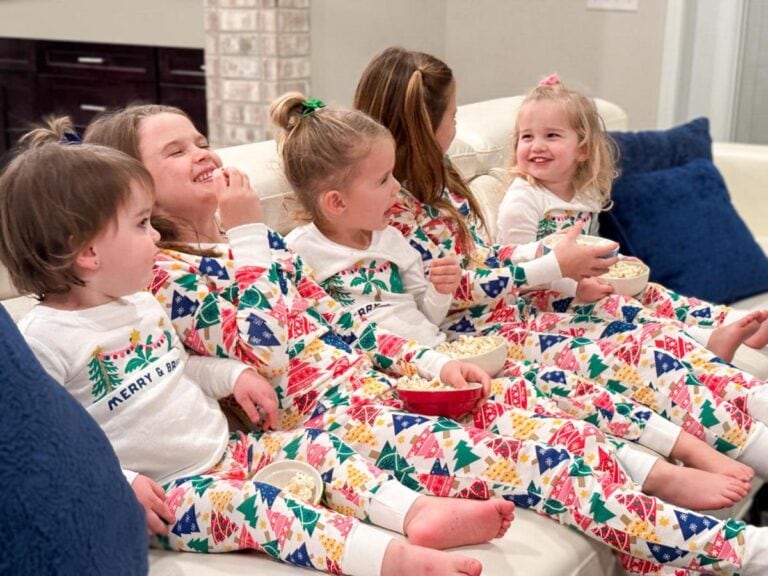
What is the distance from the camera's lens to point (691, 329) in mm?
2373

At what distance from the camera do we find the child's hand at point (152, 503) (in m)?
1.39

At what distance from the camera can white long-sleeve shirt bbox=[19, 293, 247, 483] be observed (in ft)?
4.66

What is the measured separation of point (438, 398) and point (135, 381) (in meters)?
0.52

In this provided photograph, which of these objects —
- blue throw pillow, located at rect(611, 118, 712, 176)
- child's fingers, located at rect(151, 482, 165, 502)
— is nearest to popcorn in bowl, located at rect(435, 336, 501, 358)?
child's fingers, located at rect(151, 482, 165, 502)

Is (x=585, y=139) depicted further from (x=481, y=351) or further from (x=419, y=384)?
(x=419, y=384)

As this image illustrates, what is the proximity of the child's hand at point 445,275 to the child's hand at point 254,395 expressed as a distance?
1.66 feet

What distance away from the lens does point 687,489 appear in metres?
1.76

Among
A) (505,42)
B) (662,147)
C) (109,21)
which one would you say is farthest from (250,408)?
(109,21)

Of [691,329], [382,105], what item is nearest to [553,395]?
[691,329]

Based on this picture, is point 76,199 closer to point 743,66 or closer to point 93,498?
point 93,498

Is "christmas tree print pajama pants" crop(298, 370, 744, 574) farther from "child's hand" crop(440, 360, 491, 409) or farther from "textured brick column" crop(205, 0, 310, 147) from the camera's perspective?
"textured brick column" crop(205, 0, 310, 147)

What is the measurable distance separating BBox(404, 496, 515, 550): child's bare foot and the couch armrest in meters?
2.30

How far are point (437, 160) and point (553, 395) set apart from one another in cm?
56

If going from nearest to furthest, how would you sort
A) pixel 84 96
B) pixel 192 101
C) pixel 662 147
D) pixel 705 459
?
pixel 705 459 < pixel 662 147 < pixel 192 101 < pixel 84 96
